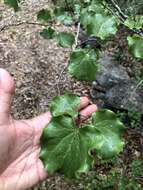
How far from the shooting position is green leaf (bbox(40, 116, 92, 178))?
0.85 meters

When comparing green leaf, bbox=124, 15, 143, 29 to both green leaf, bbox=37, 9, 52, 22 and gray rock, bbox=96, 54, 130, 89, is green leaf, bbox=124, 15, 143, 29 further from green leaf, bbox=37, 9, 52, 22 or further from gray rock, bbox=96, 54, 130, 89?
gray rock, bbox=96, 54, 130, 89

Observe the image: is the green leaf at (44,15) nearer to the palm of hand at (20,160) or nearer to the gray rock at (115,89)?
the palm of hand at (20,160)

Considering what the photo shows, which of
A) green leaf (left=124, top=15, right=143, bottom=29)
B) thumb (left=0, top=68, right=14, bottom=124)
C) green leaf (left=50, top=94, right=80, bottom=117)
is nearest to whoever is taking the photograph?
green leaf (left=50, top=94, right=80, bottom=117)

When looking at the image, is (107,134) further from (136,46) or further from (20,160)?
(20,160)

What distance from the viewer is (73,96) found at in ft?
3.61

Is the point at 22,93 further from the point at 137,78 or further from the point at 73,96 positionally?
the point at 73,96

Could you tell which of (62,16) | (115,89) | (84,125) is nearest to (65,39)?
(62,16)

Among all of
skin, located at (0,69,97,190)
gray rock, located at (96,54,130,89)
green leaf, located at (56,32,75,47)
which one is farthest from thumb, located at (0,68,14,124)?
gray rock, located at (96,54,130,89)

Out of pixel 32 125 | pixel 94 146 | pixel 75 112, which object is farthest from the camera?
pixel 32 125

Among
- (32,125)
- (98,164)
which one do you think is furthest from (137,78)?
(32,125)

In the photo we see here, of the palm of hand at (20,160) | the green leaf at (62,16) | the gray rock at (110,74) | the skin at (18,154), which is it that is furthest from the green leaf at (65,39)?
the gray rock at (110,74)

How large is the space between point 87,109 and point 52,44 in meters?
3.32

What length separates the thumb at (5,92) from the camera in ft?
4.74

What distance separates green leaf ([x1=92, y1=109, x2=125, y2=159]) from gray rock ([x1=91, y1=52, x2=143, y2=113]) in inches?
101
